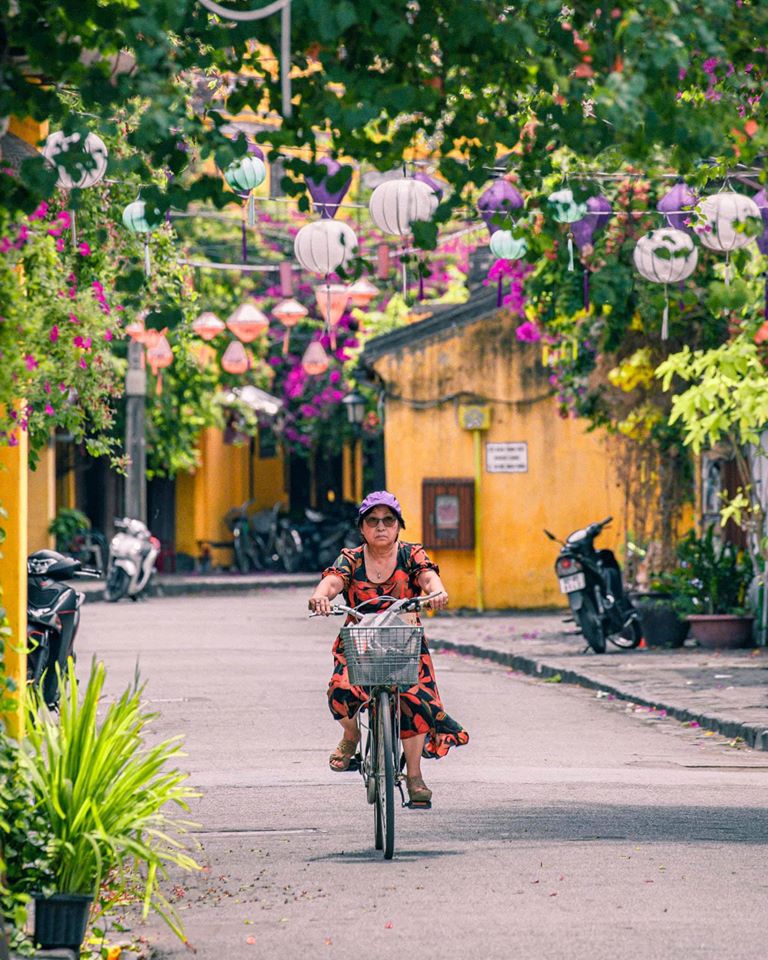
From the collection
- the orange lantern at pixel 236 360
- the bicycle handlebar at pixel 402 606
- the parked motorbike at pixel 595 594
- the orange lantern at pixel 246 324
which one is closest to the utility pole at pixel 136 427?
the orange lantern at pixel 236 360

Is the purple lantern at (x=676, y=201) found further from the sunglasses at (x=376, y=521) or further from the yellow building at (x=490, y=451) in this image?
the yellow building at (x=490, y=451)

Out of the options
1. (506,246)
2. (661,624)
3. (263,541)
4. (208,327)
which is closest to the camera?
(506,246)

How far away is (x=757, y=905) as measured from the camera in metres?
7.88

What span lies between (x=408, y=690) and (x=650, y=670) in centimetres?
920

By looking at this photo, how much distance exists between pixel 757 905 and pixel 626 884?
0.62m

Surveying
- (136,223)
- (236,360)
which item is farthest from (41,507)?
(136,223)

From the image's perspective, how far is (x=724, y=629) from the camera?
20516mm

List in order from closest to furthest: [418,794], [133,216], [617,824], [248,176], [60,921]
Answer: [60,921] → [418,794] → [617,824] → [133,216] → [248,176]

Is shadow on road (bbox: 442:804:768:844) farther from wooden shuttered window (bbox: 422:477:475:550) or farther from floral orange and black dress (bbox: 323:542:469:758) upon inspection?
wooden shuttered window (bbox: 422:477:475:550)

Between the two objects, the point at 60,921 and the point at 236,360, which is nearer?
the point at 60,921

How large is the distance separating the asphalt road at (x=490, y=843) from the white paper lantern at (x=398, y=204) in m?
3.86

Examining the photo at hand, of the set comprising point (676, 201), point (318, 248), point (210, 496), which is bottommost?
point (210, 496)

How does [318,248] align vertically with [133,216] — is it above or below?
above

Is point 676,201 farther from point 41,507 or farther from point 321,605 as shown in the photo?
point 41,507
